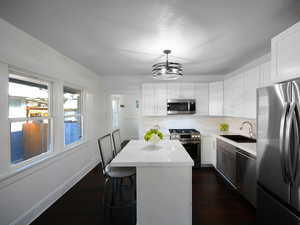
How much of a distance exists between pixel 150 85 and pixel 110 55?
1.53 meters

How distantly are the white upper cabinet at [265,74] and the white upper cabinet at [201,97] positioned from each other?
1.48 metres

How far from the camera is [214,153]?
135 inches

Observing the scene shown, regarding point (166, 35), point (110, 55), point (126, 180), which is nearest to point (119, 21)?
point (166, 35)

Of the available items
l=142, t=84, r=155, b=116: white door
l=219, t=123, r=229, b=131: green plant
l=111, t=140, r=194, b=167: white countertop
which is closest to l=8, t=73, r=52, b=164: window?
l=111, t=140, r=194, b=167: white countertop

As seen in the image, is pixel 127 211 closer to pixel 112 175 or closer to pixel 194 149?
pixel 112 175

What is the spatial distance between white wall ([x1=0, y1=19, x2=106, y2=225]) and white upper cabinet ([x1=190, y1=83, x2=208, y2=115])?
287 centimetres

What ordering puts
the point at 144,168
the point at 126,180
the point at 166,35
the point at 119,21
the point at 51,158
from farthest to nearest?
the point at 126,180, the point at 51,158, the point at 166,35, the point at 144,168, the point at 119,21

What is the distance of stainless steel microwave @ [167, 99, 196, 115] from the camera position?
3.76 meters

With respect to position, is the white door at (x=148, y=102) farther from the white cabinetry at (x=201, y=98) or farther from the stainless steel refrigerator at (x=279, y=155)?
the stainless steel refrigerator at (x=279, y=155)

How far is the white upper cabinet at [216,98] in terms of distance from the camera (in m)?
3.73

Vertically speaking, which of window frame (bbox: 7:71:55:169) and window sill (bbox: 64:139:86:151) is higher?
window frame (bbox: 7:71:55:169)

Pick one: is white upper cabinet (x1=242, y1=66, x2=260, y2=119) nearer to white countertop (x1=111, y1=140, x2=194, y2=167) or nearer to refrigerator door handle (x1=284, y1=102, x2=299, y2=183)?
refrigerator door handle (x1=284, y1=102, x2=299, y2=183)

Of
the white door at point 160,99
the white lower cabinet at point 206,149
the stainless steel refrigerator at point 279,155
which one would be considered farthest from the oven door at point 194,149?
the stainless steel refrigerator at point 279,155

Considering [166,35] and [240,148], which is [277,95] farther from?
[166,35]
